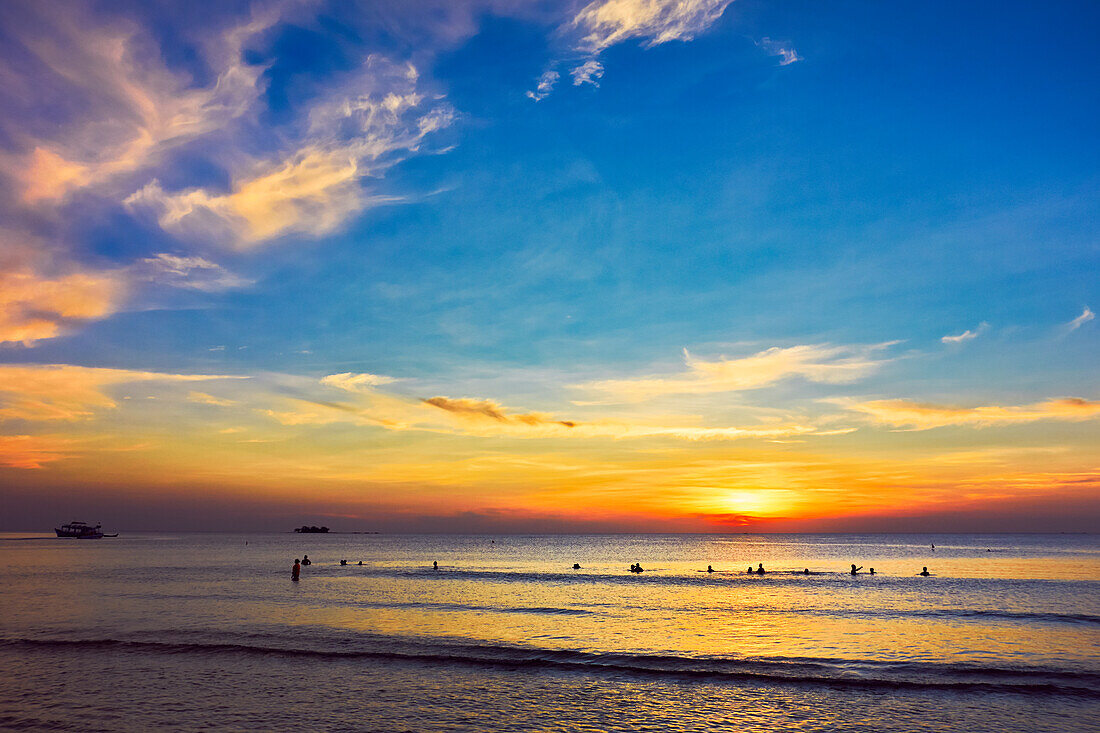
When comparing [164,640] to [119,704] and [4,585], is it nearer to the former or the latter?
[119,704]

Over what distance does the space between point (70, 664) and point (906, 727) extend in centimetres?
3386

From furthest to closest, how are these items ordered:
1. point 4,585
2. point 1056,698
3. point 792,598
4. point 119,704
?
point 4,585 → point 792,598 → point 1056,698 → point 119,704

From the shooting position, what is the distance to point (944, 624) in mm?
43156

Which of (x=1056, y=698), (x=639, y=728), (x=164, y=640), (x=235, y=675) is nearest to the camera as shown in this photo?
(x=639, y=728)

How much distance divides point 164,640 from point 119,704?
13.4 metres

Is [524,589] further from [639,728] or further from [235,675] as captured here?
[639,728]

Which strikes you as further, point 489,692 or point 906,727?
point 489,692

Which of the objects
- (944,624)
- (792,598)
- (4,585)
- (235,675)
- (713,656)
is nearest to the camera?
(235,675)

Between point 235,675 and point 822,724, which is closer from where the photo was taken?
point 822,724

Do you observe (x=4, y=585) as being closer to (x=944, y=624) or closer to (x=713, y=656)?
(x=713, y=656)

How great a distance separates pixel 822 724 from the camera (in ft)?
70.8

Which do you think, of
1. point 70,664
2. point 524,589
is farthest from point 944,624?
point 70,664

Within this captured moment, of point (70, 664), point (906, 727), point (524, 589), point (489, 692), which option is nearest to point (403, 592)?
point (524, 589)

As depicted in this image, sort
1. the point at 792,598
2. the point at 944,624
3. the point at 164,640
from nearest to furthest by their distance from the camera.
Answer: the point at 164,640, the point at 944,624, the point at 792,598
